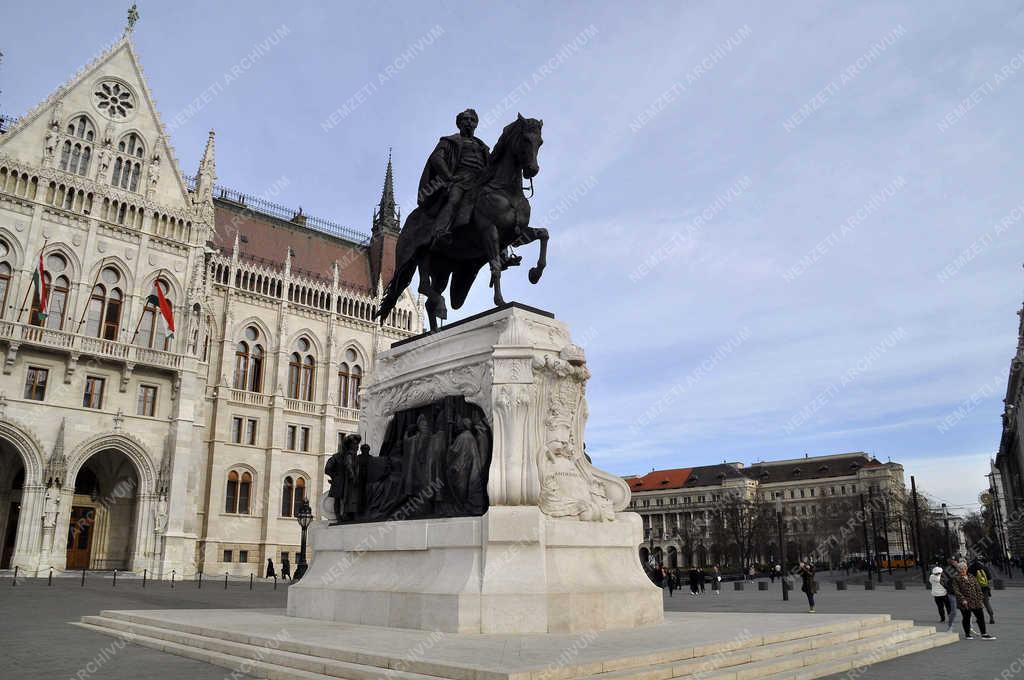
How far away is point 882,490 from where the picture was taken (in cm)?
9394

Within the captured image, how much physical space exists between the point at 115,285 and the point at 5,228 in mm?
5253

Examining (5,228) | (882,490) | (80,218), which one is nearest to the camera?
(5,228)

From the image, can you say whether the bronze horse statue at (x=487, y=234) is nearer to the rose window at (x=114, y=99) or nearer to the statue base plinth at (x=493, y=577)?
the statue base plinth at (x=493, y=577)

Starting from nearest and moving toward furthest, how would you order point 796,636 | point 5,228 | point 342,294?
point 796,636 → point 5,228 → point 342,294

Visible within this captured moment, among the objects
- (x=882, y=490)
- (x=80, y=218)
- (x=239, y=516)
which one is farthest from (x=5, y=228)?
(x=882, y=490)

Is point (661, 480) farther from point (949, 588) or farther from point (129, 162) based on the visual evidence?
point (949, 588)

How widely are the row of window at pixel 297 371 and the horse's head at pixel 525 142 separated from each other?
39.1 meters

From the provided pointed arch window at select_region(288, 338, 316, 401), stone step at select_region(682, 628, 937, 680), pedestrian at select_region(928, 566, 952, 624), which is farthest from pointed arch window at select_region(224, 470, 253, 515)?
stone step at select_region(682, 628, 937, 680)

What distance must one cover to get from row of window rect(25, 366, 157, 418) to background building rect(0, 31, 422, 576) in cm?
8

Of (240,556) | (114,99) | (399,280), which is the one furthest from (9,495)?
(399,280)

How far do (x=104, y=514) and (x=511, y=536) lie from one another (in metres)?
36.5

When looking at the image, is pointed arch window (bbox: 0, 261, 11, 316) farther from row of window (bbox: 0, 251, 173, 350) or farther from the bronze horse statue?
the bronze horse statue

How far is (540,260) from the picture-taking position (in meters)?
10.4

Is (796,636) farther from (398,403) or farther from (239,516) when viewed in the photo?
(239,516)
